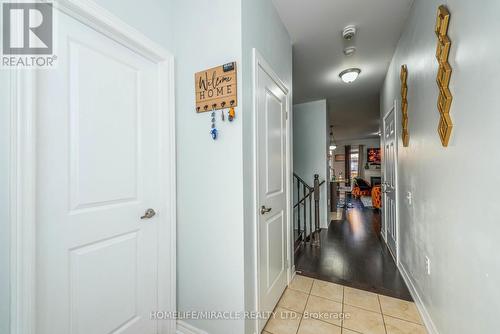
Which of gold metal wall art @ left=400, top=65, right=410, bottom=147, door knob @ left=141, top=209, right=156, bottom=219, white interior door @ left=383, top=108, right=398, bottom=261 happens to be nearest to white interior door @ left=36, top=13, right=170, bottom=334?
door knob @ left=141, top=209, right=156, bottom=219

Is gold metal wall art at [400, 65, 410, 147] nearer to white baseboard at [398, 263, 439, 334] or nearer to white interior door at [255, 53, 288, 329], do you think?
white interior door at [255, 53, 288, 329]

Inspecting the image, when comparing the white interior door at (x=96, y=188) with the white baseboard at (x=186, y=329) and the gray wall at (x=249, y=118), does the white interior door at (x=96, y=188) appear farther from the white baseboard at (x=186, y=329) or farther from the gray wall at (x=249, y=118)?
the gray wall at (x=249, y=118)

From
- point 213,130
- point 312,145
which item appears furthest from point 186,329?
point 312,145

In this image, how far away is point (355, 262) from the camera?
2.62 m

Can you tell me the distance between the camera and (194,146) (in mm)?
1480

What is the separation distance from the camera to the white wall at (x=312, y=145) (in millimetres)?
4207

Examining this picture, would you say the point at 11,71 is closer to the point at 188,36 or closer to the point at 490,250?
the point at 188,36

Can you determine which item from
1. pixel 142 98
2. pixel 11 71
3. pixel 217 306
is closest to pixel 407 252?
pixel 217 306

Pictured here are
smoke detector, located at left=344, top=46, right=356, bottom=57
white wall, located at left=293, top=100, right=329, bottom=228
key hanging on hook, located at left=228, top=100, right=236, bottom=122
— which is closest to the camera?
key hanging on hook, located at left=228, top=100, right=236, bottom=122

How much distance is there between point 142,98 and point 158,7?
0.66 meters

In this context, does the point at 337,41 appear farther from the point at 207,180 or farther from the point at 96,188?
the point at 96,188

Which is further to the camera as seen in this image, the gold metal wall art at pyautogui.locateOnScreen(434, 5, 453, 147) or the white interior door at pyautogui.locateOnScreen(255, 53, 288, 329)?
the white interior door at pyautogui.locateOnScreen(255, 53, 288, 329)

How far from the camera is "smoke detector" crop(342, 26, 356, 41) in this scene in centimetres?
208

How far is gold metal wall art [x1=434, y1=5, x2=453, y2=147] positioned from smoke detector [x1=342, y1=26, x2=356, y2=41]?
0.94m
